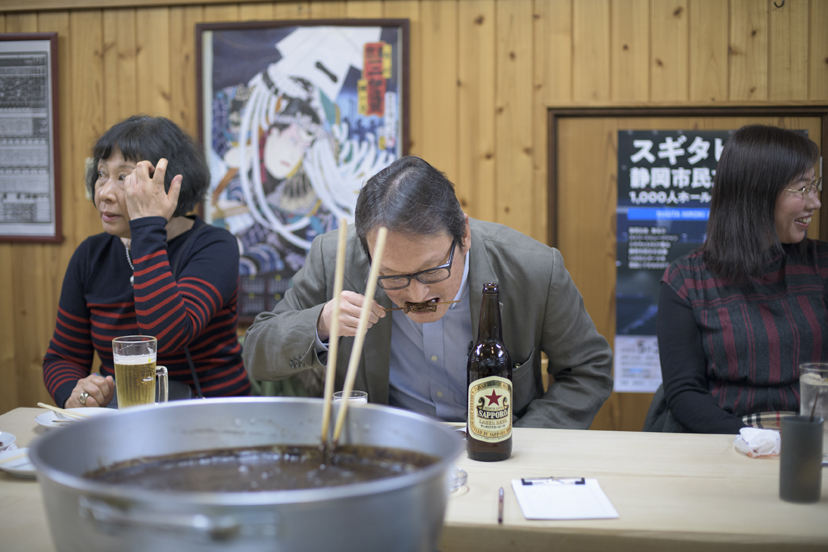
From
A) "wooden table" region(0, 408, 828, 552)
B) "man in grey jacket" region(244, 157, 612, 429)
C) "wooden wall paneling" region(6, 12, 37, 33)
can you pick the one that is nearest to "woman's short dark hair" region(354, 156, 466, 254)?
"man in grey jacket" region(244, 157, 612, 429)

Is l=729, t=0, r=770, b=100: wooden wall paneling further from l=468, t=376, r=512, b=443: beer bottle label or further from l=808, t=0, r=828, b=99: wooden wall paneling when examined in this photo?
l=468, t=376, r=512, b=443: beer bottle label

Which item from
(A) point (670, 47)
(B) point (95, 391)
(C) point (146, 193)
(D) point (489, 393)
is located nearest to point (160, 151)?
(C) point (146, 193)

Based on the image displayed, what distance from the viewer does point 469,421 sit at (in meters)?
1.19

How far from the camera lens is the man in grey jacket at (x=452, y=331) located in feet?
5.14

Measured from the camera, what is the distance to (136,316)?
6.15ft

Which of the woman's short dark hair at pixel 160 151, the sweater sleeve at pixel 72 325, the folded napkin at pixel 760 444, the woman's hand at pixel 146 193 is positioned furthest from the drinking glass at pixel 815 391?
the sweater sleeve at pixel 72 325

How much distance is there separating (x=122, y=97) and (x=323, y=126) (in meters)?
1.05

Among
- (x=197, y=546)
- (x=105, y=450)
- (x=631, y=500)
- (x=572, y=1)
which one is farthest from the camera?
(x=572, y=1)

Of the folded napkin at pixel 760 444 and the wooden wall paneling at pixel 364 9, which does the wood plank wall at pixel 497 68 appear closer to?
the wooden wall paneling at pixel 364 9

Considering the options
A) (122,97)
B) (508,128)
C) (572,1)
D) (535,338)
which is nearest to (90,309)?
(535,338)

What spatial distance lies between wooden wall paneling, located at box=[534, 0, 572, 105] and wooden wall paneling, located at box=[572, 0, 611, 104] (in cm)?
3

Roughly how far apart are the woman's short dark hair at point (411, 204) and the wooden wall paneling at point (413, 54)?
1553 mm

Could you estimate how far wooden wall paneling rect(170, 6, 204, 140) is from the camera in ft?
10.3

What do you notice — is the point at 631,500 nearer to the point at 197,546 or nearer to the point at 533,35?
the point at 197,546
